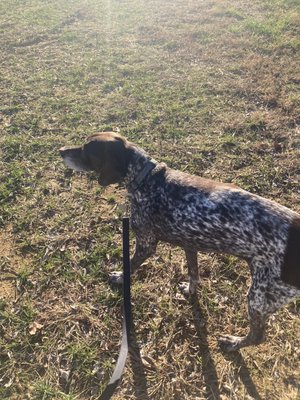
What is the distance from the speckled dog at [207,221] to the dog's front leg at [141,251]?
1cm

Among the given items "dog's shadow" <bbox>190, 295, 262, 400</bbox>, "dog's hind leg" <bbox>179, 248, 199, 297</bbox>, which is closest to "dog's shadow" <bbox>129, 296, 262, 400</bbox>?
"dog's shadow" <bbox>190, 295, 262, 400</bbox>

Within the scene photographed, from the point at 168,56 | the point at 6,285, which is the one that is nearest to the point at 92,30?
the point at 168,56

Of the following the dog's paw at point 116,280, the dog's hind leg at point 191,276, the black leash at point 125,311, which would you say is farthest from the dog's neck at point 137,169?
the dog's paw at point 116,280

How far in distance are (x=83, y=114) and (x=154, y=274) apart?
4.07 m

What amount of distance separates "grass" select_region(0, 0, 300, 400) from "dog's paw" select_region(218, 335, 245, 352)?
0.08 metres

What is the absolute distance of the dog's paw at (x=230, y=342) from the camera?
141 inches

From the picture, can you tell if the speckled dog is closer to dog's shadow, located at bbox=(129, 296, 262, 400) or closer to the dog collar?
the dog collar

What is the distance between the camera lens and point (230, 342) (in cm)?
365

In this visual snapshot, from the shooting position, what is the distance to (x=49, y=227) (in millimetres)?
5059

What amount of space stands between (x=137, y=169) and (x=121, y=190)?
1.62 meters

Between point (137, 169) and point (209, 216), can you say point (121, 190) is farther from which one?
Result: point (209, 216)

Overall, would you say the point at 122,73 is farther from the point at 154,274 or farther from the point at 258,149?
the point at 154,274

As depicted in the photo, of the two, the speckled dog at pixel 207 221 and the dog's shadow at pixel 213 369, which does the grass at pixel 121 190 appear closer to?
the dog's shadow at pixel 213 369

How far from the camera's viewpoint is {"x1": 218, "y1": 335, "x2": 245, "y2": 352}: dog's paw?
3.58 meters
